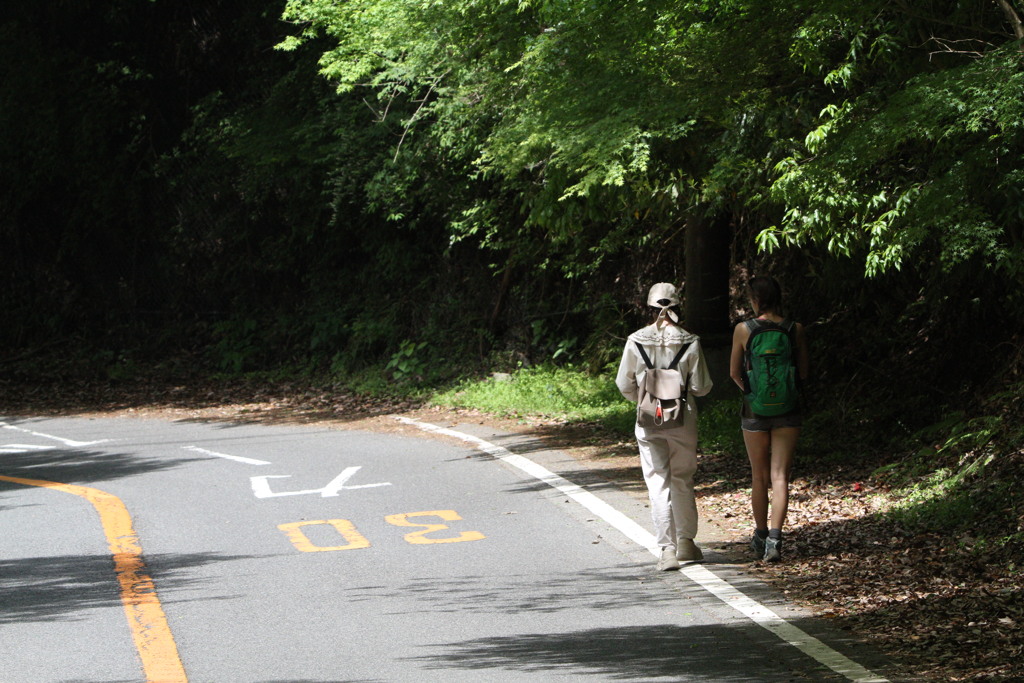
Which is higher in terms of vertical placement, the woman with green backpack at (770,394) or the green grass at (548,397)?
the woman with green backpack at (770,394)

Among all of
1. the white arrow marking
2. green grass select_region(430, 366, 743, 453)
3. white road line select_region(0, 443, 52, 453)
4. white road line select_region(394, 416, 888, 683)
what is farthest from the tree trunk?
white road line select_region(0, 443, 52, 453)

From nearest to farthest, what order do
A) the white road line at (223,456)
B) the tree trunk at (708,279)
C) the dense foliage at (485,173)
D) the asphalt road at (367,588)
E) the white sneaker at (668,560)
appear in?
the asphalt road at (367,588) → the white sneaker at (668,560) → the dense foliage at (485,173) → the white road line at (223,456) → the tree trunk at (708,279)

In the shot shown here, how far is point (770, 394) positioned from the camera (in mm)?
7512

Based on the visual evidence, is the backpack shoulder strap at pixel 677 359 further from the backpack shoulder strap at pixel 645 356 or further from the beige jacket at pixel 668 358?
the backpack shoulder strap at pixel 645 356

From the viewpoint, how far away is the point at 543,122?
35.5 feet

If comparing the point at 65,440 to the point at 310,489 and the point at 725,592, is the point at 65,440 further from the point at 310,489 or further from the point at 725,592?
the point at 725,592

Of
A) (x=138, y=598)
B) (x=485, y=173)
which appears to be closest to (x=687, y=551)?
(x=138, y=598)

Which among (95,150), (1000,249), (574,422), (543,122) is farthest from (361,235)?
(1000,249)

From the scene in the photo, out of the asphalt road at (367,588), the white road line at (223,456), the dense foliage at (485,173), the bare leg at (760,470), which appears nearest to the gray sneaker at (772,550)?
the bare leg at (760,470)

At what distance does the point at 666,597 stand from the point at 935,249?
16.0 feet

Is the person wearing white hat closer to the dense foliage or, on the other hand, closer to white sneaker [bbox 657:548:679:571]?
white sneaker [bbox 657:548:679:571]

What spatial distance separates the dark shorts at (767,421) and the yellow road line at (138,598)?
152 inches

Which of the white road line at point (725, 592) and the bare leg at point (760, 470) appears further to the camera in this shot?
the bare leg at point (760, 470)

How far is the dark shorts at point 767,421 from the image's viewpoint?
7539 mm
